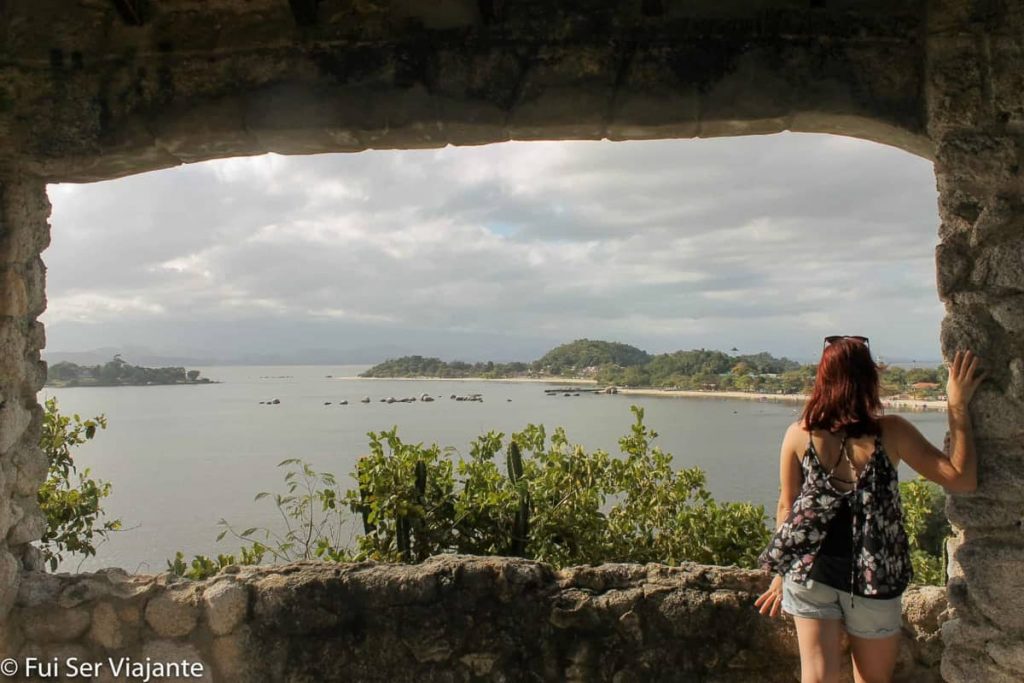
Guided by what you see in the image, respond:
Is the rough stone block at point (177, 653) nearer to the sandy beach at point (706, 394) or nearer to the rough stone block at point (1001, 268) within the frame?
the sandy beach at point (706, 394)

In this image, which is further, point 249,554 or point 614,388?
point 614,388

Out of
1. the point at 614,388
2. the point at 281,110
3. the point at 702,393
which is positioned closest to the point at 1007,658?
the point at 281,110

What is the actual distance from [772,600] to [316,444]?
3.45m

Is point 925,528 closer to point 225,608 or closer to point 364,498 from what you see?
point 364,498

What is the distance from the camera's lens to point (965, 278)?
2.41 m

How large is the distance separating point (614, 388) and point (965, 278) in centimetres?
380

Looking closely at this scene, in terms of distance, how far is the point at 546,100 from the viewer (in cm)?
264

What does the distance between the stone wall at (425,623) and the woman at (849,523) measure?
47cm

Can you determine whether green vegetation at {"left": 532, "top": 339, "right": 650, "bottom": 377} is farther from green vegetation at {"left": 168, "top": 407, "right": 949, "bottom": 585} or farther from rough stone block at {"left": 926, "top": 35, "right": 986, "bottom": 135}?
rough stone block at {"left": 926, "top": 35, "right": 986, "bottom": 135}

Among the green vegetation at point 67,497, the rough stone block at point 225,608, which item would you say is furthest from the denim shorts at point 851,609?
the green vegetation at point 67,497

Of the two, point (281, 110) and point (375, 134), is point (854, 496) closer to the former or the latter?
point (375, 134)

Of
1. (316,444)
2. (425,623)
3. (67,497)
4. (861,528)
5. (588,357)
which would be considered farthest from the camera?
(588,357)

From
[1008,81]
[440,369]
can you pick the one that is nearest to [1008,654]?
[1008,81]

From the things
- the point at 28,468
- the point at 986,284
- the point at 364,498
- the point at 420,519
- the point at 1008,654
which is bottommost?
the point at 1008,654
